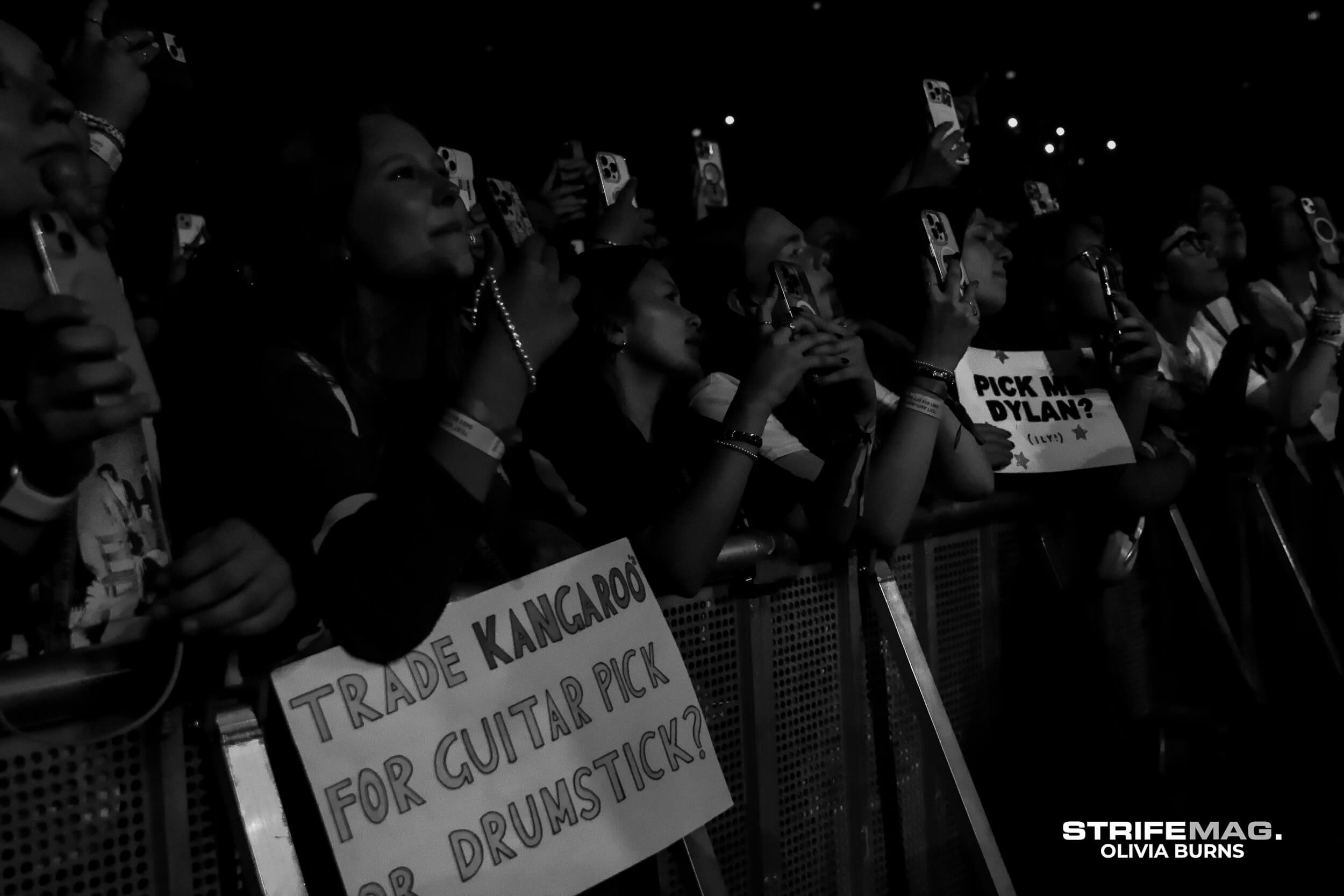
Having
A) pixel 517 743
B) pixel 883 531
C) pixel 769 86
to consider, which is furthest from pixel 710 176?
pixel 769 86

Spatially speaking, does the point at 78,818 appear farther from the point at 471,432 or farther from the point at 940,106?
the point at 940,106

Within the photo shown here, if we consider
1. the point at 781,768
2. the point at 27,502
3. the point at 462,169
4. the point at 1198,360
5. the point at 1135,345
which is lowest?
Result: the point at 781,768

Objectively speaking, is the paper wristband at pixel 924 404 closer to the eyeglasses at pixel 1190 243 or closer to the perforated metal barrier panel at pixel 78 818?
the perforated metal barrier panel at pixel 78 818

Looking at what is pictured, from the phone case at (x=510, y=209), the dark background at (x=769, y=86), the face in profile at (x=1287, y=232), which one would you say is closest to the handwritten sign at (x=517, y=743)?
the dark background at (x=769, y=86)

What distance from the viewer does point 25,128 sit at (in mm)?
1167

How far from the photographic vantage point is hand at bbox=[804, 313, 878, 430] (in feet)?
6.82

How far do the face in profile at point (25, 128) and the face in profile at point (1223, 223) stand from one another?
4070 millimetres

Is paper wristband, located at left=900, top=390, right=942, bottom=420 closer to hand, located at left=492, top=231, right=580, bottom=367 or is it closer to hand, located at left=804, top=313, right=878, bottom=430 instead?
hand, located at left=804, top=313, right=878, bottom=430

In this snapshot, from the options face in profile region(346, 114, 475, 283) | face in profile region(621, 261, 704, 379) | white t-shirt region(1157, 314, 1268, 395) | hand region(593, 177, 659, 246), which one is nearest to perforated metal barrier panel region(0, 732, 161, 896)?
face in profile region(346, 114, 475, 283)

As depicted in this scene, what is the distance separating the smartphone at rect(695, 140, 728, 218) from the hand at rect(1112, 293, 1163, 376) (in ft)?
4.38

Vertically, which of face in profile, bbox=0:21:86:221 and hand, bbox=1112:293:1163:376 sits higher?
face in profile, bbox=0:21:86:221

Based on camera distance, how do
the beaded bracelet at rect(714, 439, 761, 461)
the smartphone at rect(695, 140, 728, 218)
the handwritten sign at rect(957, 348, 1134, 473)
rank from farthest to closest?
the smartphone at rect(695, 140, 728, 218), the handwritten sign at rect(957, 348, 1134, 473), the beaded bracelet at rect(714, 439, 761, 461)

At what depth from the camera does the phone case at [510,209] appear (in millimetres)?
2586

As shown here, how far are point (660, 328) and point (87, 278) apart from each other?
1.35 metres
